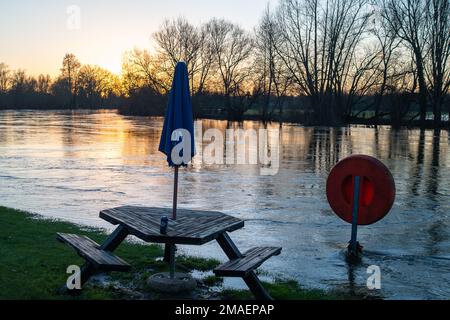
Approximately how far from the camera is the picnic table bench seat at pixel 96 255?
4965 millimetres

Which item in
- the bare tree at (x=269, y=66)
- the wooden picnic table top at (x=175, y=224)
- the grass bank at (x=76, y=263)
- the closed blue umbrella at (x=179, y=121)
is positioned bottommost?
the grass bank at (x=76, y=263)

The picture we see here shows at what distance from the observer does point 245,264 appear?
200 inches

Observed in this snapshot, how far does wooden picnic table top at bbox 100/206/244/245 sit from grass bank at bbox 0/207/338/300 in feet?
2.28

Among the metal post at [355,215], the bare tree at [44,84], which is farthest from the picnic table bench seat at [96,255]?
the bare tree at [44,84]

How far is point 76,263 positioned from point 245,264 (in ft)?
8.07

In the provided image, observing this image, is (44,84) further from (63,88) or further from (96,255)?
(96,255)

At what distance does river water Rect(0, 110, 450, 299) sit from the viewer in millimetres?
6914

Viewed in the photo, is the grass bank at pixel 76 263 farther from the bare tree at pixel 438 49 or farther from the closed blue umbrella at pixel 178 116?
the bare tree at pixel 438 49

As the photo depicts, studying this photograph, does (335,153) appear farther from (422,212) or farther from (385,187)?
(385,187)

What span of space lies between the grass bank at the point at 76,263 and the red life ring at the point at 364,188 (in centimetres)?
216

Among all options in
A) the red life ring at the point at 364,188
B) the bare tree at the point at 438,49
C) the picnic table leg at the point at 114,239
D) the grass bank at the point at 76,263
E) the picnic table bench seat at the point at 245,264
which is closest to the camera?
the picnic table bench seat at the point at 245,264

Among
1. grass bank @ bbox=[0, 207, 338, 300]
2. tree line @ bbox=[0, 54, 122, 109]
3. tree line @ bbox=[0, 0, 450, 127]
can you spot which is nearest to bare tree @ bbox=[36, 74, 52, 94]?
tree line @ bbox=[0, 54, 122, 109]
